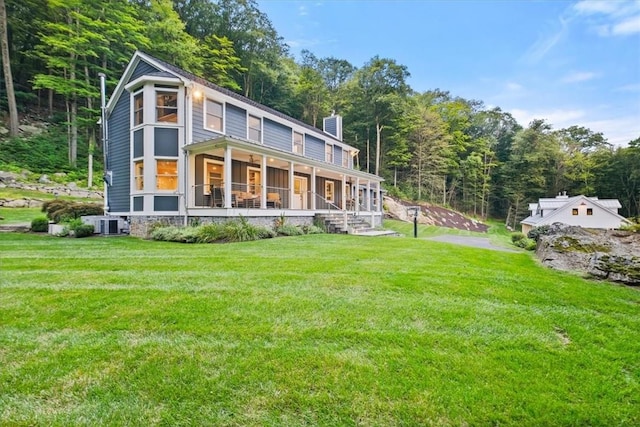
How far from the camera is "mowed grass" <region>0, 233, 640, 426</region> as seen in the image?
1.79 m

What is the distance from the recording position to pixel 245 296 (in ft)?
12.2

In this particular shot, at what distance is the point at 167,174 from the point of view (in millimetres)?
11602

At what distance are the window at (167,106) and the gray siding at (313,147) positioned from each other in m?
7.80

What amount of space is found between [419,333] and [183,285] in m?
3.24

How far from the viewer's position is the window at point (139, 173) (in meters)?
11.9

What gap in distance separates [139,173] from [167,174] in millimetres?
1452

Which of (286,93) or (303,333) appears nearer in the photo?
(303,333)

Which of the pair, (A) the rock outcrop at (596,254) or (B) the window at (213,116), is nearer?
(A) the rock outcrop at (596,254)

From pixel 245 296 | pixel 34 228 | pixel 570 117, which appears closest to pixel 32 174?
pixel 34 228

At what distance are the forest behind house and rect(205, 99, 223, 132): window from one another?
11.1 meters

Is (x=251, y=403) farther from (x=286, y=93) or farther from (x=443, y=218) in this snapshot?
(x=286, y=93)

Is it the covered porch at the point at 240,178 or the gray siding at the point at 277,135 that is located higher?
the gray siding at the point at 277,135

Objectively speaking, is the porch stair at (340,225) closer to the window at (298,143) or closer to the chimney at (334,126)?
the window at (298,143)

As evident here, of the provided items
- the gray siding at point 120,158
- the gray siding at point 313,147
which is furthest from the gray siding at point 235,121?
the gray siding at point 313,147
